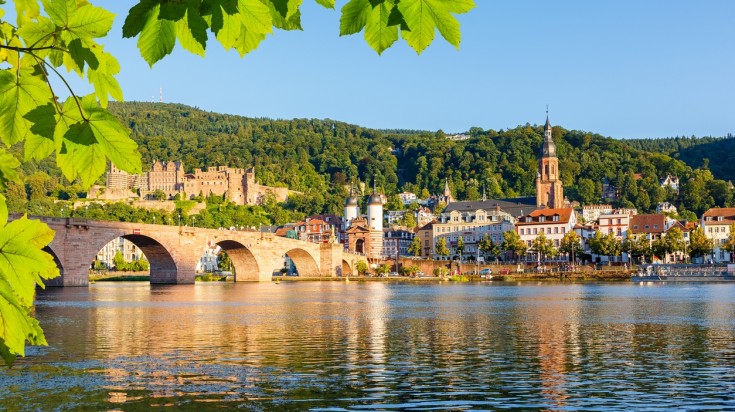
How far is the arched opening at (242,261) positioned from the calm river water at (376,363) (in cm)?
4819

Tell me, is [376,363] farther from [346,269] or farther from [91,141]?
Result: [346,269]

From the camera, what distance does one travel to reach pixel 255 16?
2.49 meters

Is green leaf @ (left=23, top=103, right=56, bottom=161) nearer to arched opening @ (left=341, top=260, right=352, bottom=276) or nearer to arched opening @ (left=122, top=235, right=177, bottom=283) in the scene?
arched opening @ (left=122, top=235, right=177, bottom=283)

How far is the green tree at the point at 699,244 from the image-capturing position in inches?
3917

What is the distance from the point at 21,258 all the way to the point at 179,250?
7298cm

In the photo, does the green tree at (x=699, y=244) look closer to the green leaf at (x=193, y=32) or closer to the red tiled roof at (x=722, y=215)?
the red tiled roof at (x=722, y=215)

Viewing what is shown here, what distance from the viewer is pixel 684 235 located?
112m

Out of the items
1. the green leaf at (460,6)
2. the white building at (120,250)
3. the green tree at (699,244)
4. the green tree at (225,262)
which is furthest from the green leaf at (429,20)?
the white building at (120,250)

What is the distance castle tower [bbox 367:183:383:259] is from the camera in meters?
126

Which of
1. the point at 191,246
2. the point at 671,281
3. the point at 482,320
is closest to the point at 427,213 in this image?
the point at 671,281

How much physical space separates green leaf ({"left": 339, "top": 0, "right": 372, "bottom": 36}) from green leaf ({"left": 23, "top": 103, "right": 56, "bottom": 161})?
877 mm

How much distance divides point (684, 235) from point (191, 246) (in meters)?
67.9

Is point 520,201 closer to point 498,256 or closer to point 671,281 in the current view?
point 498,256

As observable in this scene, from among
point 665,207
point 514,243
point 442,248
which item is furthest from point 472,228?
point 665,207
